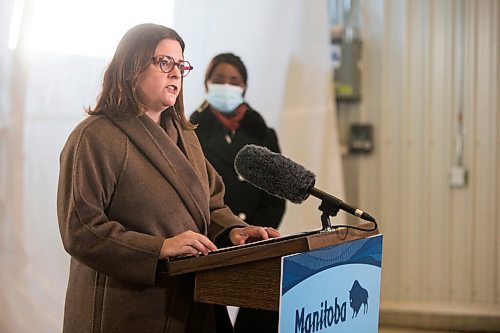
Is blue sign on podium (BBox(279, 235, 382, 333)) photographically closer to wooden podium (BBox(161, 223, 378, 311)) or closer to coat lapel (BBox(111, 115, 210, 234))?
wooden podium (BBox(161, 223, 378, 311))

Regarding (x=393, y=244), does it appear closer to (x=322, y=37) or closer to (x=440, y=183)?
(x=440, y=183)

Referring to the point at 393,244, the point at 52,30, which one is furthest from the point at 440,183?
the point at 52,30

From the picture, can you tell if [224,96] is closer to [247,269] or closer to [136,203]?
[136,203]

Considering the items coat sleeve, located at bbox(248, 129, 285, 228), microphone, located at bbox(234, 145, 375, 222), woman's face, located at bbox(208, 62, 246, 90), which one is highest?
woman's face, located at bbox(208, 62, 246, 90)

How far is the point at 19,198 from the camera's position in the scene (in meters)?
2.66

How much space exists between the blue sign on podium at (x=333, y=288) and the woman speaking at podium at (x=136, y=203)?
204mm

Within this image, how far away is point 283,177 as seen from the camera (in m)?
1.75

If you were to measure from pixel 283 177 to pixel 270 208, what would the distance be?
1409mm

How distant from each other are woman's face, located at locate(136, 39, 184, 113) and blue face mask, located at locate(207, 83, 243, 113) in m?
0.90

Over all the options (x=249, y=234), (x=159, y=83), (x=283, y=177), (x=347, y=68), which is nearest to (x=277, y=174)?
(x=283, y=177)

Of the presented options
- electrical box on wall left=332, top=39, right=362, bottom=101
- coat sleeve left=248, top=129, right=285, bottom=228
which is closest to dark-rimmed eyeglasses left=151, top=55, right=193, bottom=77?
coat sleeve left=248, top=129, right=285, bottom=228

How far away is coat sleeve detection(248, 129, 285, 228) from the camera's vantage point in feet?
10.2

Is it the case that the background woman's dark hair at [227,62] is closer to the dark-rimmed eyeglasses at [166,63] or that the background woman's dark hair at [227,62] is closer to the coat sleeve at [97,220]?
the dark-rimmed eyeglasses at [166,63]

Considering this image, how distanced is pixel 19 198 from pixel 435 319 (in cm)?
285
